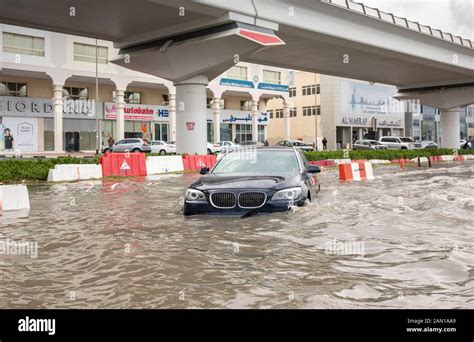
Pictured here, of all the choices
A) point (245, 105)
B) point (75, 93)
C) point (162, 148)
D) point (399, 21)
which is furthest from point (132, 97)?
point (399, 21)

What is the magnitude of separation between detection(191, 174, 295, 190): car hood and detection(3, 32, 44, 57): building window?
3843 centimetres

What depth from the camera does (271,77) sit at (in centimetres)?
6197

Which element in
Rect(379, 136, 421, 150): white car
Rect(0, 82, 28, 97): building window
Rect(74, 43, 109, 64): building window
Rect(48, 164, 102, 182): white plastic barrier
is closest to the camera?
Rect(48, 164, 102, 182): white plastic barrier

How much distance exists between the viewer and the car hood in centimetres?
882

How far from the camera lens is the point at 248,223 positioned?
28.5 ft

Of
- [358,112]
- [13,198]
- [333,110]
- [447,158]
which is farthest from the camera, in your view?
[358,112]

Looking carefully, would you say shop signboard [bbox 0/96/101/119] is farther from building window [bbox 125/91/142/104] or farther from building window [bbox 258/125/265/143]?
building window [bbox 258/125/265/143]

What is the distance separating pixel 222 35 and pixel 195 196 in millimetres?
16658

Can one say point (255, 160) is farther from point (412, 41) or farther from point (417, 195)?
point (412, 41)

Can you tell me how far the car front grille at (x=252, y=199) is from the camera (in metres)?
8.75

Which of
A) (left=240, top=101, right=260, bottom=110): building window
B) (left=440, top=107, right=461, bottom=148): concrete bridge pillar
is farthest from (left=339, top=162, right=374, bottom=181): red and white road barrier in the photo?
(left=240, top=101, right=260, bottom=110): building window

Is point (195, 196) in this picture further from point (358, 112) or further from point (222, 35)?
point (358, 112)
